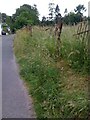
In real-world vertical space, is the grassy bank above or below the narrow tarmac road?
above

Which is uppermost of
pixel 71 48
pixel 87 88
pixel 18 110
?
pixel 71 48

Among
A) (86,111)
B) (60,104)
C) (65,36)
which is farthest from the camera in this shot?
(65,36)

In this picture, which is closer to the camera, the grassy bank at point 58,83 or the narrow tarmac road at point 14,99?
the grassy bank at point 58,83

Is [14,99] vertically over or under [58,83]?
under

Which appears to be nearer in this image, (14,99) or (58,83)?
(58,83)

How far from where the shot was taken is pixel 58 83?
7621 mm

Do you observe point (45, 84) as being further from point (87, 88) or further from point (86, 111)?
point (86, 111)

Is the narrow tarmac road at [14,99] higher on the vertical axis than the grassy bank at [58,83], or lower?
lower

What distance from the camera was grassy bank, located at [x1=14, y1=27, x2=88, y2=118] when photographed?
20.3ft

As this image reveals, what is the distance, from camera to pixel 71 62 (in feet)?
28.1

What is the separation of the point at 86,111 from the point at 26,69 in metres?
5.16

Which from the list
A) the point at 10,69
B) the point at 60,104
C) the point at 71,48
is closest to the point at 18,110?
the point at 60,104

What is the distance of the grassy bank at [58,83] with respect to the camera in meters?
6.19

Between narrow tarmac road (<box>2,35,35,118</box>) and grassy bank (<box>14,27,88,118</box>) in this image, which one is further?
narrow tarmac road (<box>2,35,35,118</box>)
